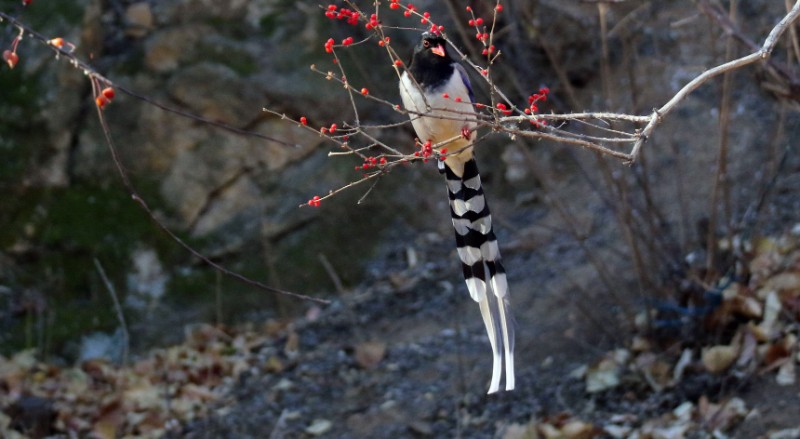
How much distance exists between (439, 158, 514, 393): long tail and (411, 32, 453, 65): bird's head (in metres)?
0.31

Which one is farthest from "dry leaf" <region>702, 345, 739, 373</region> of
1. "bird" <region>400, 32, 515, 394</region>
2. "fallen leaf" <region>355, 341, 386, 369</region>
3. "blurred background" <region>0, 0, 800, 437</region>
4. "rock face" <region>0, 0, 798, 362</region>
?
"fallen leaf" <region>355, 341, 386, 369</region>

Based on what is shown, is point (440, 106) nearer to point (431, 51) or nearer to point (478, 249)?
point (431, 51)

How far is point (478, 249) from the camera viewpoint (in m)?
3.19

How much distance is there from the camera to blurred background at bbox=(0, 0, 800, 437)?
5.67m

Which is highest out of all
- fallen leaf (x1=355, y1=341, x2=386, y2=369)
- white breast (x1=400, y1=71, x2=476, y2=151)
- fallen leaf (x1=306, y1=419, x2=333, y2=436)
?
white breast (x1=400, y1=71, x2=476, y2=151)

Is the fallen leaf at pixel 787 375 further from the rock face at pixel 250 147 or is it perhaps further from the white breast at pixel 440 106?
the white breast at pixel 440 106

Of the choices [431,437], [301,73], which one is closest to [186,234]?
[301,73]

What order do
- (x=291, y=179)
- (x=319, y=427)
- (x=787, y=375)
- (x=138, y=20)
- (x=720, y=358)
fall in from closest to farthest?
(x=787, y=375) → (x=720, y=358) → (x=319, y=427) → (x=291, y=179) → (x=138, y=20)

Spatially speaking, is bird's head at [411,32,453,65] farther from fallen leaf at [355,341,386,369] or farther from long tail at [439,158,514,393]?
fallen leaf at [355,341,386,369]

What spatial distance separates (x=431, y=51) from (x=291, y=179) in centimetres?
334

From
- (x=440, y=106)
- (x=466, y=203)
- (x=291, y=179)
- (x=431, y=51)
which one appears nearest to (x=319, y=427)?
(x=291, y=179)

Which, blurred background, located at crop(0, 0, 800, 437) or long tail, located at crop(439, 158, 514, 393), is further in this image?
blurred background, located at crop(0, 0, 800, 437)

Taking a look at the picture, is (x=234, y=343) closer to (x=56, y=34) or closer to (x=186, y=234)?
(x=186, y=234)

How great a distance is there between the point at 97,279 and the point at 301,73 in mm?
1764
